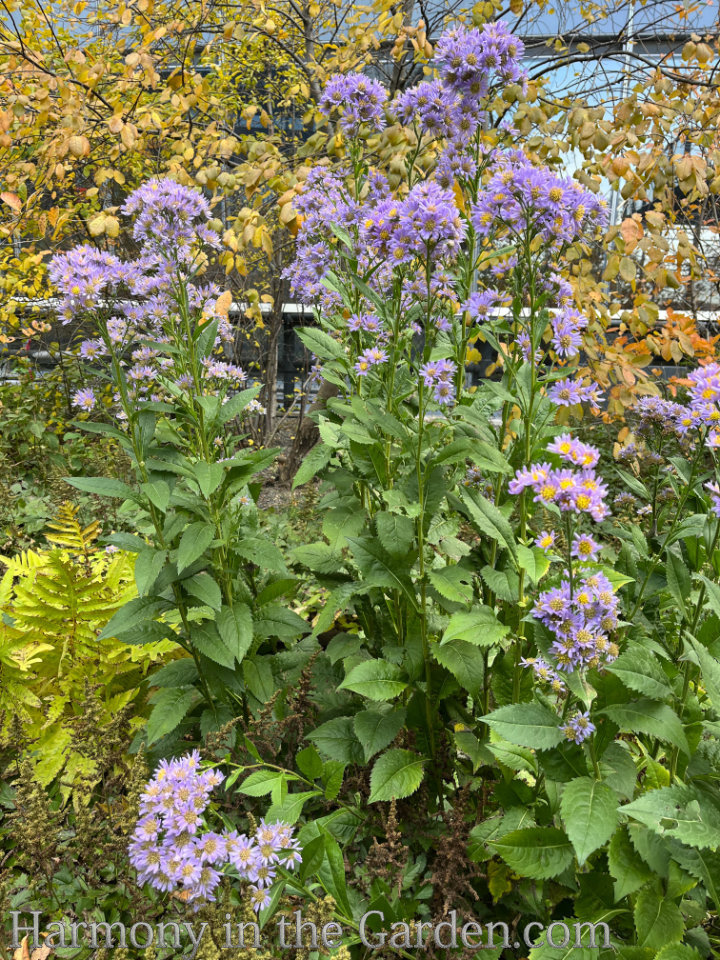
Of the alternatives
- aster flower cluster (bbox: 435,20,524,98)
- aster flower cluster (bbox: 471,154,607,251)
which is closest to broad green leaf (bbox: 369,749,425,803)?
aster flower cluster (bbox: 471,154,607,251)

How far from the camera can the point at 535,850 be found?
4.30 feet

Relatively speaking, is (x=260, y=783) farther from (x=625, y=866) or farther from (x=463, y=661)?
(x=625, y=866)

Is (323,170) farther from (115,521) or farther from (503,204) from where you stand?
(115,521)

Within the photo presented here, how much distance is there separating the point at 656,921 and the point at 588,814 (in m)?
0.32

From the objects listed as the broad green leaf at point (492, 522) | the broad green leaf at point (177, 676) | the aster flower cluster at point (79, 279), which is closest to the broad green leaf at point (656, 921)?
the broad green leaf at point (492, 522)

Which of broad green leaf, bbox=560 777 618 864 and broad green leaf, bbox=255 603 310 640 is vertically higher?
broad green leaf, bbox=255 603 310 640

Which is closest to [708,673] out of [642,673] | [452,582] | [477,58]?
[642,673]

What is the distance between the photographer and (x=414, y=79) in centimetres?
516

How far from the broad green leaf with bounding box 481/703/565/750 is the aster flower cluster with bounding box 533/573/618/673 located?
0.13 m

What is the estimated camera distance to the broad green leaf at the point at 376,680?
60.3 inches

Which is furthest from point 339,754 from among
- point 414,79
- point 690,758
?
point 414,79

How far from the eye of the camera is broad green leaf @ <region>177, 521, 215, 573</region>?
1.62 metres

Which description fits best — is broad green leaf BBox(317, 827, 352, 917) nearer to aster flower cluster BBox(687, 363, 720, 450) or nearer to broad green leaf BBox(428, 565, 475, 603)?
broad green leaf BBox(428, 565, 475, 603)

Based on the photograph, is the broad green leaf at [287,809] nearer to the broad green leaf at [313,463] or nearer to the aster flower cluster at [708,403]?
the broad green leaf at [313,463]
